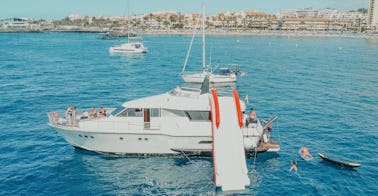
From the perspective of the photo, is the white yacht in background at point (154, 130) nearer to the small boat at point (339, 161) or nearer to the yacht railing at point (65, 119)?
the yacht railing at point (65, 119)

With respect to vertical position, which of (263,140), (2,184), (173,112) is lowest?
(2,184)

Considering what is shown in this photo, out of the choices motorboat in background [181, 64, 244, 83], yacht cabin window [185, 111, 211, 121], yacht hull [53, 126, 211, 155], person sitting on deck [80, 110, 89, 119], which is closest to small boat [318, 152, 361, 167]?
yacht hull [53, 126, 211, 155]

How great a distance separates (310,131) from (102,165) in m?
19.7

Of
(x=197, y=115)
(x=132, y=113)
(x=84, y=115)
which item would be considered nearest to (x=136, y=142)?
(x=132, y=113)

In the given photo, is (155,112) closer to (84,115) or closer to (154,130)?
(154,130)

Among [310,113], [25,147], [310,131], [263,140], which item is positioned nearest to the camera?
[263,140]

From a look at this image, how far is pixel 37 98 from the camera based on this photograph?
45750 mm

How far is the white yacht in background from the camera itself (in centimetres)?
2483

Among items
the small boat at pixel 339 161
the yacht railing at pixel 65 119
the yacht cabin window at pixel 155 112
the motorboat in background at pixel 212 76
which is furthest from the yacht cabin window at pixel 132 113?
the motorboat in background at pixel 212 76

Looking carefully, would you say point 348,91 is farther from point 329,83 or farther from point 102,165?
point 102,165

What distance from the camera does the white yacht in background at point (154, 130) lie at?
24.8 metres

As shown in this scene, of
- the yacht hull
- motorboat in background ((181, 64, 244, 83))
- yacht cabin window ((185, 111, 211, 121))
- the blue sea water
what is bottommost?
the blue sea water

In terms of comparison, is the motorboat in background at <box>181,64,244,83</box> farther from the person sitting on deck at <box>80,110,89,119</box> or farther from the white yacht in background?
the person sitting on deck at <box>80,110,89,119</box>

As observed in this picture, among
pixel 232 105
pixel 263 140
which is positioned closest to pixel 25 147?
pixel 232 105
